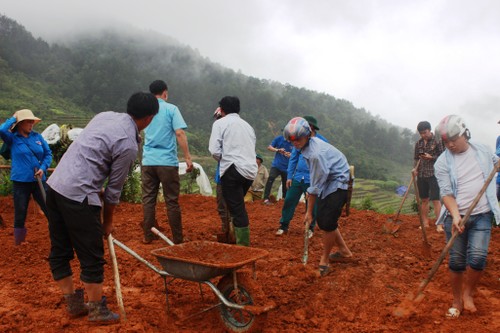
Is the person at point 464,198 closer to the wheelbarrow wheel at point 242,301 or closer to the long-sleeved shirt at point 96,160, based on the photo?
the wheelbarrow wheel at point 242,301

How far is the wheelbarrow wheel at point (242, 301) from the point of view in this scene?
330 centimetres

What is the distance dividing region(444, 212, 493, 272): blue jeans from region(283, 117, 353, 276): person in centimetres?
134

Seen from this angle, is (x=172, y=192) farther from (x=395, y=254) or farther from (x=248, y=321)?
(x=395, y=254)

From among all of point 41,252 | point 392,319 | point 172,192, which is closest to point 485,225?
point 392,319

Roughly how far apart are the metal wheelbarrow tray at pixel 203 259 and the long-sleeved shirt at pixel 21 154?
2957 millimetres

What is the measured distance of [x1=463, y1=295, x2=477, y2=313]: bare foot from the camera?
3.86 m

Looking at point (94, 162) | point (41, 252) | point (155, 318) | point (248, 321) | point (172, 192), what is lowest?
point (41, 252)

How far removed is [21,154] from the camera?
→ 5.66 metres

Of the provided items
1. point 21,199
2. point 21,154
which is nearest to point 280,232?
point 21,199

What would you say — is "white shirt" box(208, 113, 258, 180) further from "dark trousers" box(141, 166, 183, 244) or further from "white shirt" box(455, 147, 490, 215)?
"white shirt" box(455, 147, 490, 215)

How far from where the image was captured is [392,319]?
12.5 ft

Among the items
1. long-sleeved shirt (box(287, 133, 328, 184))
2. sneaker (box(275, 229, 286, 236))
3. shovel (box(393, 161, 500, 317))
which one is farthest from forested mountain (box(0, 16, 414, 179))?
shovel (box(393, 161, 500, 317))

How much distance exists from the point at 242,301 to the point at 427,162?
5.16 m

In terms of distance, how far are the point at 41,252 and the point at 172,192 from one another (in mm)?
1886
